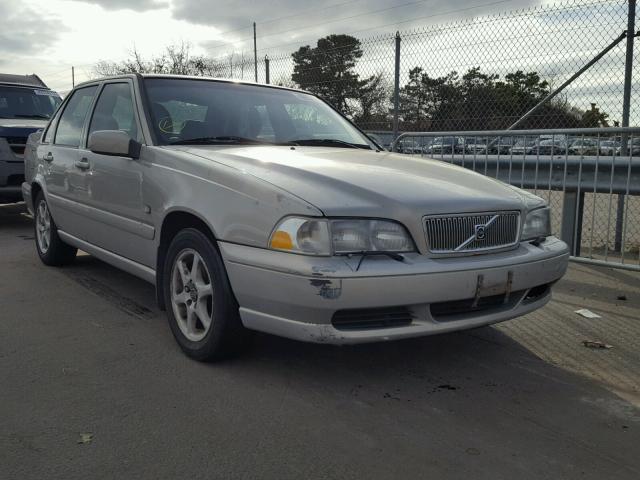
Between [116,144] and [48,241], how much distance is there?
232 centimetres

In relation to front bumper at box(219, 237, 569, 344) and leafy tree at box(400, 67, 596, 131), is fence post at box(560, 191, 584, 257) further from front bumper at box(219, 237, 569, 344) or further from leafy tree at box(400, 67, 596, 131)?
front bumper at box(219, 237, 569, 344)

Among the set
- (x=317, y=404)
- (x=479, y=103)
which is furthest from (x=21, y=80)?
(x=317, y=404)

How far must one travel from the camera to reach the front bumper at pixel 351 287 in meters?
2.69

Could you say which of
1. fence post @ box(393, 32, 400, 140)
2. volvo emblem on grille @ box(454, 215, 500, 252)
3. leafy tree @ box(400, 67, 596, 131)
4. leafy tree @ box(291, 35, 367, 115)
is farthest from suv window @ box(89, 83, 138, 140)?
leafy tree @ box(291, 35, 367, 115)

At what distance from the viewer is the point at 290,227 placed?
2787 mm

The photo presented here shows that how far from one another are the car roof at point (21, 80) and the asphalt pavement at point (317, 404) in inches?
274

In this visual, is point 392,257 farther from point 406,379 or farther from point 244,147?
point 244,147

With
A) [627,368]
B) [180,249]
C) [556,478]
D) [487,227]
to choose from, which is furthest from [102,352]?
[627,368]

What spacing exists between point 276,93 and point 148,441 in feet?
9.60

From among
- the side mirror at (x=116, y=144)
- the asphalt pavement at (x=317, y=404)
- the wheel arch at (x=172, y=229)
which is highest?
the side mirror at (x=116, y=144)

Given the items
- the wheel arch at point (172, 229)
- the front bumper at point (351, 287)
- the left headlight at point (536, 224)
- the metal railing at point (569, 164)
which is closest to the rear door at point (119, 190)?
the wheel arch at point (172, 229)

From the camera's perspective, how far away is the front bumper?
2689 mm

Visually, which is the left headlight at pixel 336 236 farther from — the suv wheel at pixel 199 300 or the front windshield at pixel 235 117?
the front windshield at pixel 235 117

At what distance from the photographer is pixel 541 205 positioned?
11.6 feet
